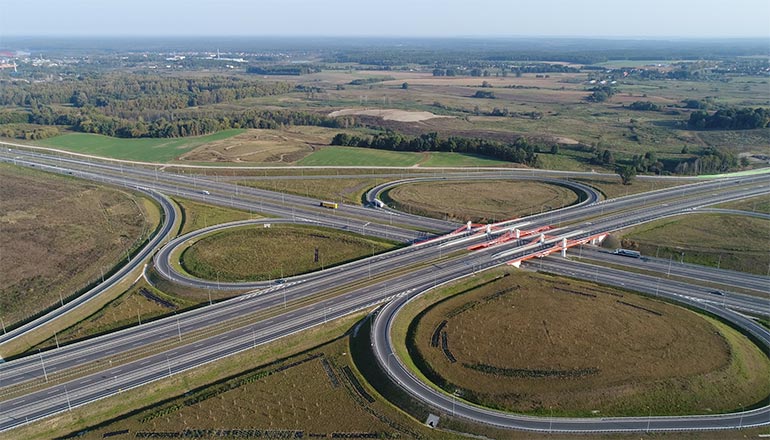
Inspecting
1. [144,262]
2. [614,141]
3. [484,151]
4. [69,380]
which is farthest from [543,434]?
[614,141]

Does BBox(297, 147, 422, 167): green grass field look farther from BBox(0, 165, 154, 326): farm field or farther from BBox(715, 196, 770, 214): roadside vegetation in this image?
BBox(715, 196, 770, 214): roadside vegetation

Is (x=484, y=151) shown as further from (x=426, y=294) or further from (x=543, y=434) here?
(x=543, y=434)

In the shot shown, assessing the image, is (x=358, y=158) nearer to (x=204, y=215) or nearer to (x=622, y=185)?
(x=204, y=215)

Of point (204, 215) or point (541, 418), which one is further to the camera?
point (204, 215)

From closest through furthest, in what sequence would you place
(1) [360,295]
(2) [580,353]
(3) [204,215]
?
(2) [580,353] → (1) [360,295] → (3) [204,215]

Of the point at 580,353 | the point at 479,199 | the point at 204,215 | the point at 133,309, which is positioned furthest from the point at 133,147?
the point at 580,353

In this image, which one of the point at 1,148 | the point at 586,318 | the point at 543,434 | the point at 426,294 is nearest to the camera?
the point at 543,434

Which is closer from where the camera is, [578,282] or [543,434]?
[543,434]

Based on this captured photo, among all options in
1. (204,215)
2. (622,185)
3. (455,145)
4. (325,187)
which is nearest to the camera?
(204,215)
